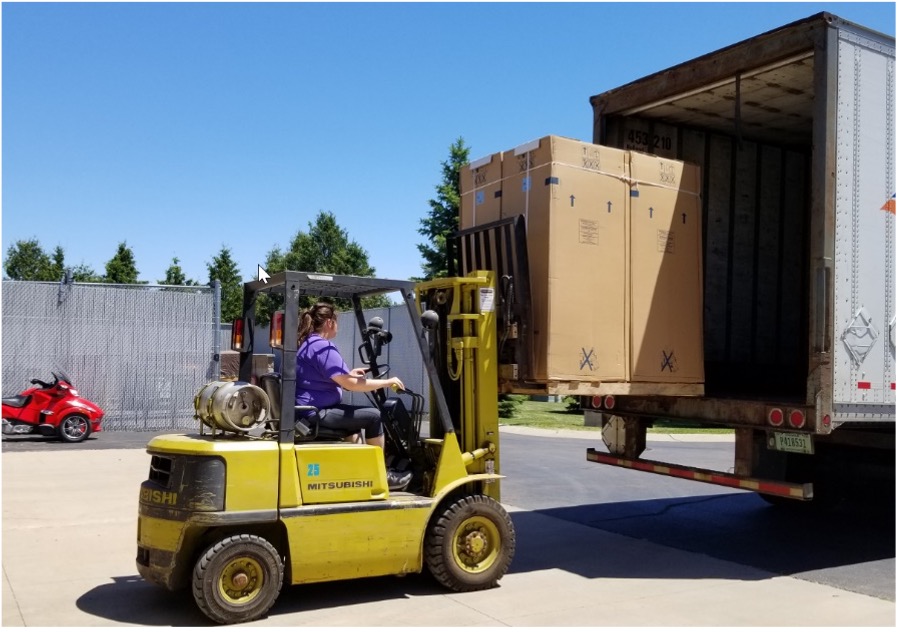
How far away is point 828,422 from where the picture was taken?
6.60m

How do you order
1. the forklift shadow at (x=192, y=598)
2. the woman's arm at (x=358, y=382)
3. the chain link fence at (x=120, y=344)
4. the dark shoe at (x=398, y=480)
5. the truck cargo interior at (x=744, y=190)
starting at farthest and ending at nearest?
the chain link fence at (x=120, y=344)
the truck cargo interior at (x=744, y=190)
the dark shoe at (x=398, y=480)
the woman's arm at (x=358, y=382)
the forklift shadow at (x=192, y=598)

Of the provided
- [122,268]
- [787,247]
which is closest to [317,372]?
[787,247]

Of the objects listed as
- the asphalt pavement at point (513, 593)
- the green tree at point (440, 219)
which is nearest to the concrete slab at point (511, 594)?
the asphalt pavement at point (513, 593)

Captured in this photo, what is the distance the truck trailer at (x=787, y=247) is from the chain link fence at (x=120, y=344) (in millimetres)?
11299

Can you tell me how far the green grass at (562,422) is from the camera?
21469 millimetres

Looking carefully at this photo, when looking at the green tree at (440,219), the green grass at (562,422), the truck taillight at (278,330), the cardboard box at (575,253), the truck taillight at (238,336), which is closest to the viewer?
the truck taillight at (278,330)

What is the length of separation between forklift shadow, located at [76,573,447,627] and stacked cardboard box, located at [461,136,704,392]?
175cm

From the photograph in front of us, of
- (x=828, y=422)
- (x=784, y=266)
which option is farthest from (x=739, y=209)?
(x=828, y=422)

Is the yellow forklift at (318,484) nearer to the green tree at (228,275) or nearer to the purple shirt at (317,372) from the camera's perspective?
the purple shirt at (317,372)

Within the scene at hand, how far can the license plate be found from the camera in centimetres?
677

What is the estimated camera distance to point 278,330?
5859mm

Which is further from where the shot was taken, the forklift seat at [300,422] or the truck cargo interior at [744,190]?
the truck cargo interior at [744,190]

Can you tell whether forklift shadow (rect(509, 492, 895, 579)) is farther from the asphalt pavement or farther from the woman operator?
the woman operator

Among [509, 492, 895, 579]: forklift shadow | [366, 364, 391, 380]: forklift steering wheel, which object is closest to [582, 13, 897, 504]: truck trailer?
[509, 492, 895, 579]: forklift shadow
